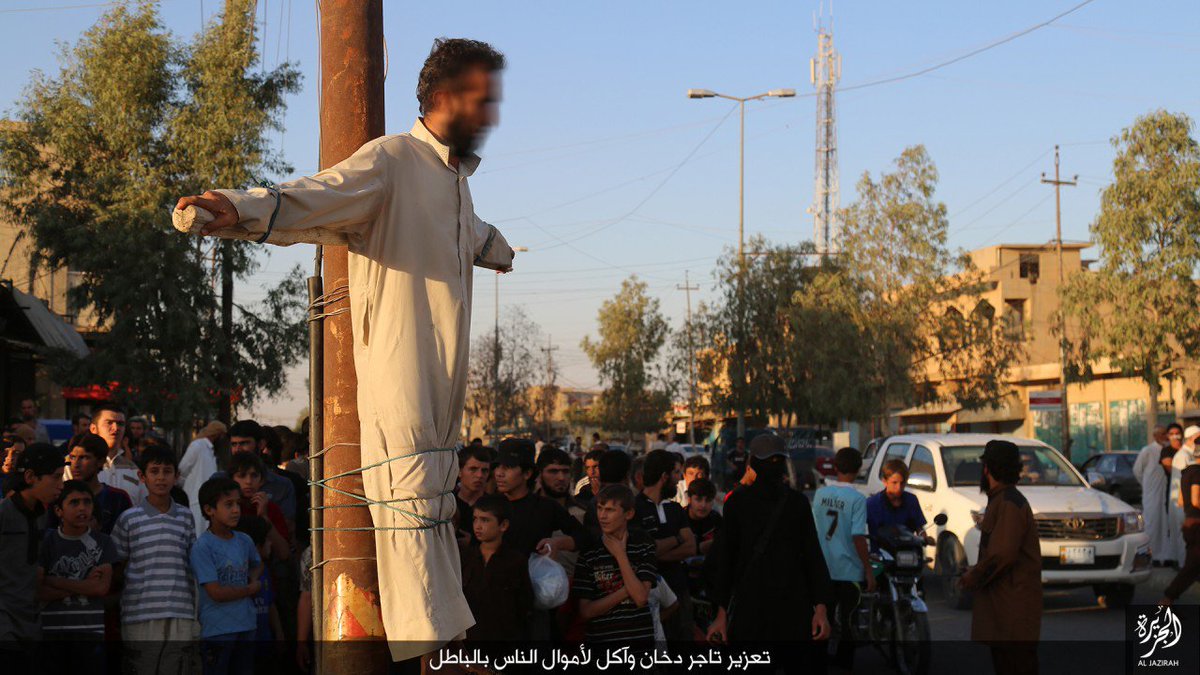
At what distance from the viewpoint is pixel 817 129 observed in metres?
65.1

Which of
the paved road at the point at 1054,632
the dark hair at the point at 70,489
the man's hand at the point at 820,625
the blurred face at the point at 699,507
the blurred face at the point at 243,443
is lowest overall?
the paved road at the point at 1054,632

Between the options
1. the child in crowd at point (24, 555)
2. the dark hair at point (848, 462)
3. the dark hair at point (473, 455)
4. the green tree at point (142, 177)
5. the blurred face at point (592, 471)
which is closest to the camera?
the child in crowd at point (24, 555)

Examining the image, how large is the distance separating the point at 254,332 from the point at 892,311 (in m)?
18.3

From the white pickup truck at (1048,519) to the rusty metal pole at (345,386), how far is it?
1096 centimetres

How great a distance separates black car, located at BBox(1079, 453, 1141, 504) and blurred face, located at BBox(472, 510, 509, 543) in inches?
1062

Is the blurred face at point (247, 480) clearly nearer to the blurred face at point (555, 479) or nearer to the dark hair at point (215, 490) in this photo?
the dark hair at point (215, 490)

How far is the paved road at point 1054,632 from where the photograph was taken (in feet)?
35.1

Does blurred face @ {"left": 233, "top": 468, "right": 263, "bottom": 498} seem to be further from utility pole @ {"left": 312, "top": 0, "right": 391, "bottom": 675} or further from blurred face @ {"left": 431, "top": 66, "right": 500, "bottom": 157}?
blurred face @ {"left": 431, "top": 66, "right": 500, "bottom": 157}

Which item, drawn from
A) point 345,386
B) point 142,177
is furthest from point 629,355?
point 345,386

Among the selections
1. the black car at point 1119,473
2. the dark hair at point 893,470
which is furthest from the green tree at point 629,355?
the dark hair at point 893,470

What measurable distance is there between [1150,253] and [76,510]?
29903 mm

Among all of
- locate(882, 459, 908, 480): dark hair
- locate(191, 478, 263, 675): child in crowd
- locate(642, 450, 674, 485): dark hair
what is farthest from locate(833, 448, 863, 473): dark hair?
locate(191, 478, 263, 675): child in crowd

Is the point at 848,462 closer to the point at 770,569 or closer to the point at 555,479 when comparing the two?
the point at 555,479

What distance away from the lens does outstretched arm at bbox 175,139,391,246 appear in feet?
9.06
